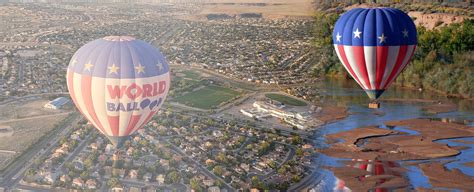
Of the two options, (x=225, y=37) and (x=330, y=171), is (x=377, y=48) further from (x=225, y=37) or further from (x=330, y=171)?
(x=225, y=37)

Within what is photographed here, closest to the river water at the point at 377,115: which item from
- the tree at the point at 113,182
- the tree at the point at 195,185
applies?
the tree at the point at 195,185

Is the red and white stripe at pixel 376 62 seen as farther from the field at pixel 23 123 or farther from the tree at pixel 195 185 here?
the field at pixel 23 123

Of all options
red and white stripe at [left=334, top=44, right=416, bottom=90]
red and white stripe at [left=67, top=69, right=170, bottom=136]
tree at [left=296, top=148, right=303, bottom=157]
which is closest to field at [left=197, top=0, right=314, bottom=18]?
red and white stripe at [left=334, top=44, right=416, bottom=90]

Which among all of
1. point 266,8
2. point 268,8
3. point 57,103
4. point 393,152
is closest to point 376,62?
point 393,152

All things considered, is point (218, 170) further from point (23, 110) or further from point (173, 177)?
point (23, 110)

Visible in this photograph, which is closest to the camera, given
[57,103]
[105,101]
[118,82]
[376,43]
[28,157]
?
[118,82]

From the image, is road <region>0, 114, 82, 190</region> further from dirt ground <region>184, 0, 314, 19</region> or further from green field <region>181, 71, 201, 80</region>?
dirt ground <region>184, 0, 314, 19</region>

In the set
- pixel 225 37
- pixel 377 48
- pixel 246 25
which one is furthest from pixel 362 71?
pixel 246 25

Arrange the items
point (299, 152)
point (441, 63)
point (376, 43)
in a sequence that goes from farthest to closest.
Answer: point (441, 63), point (376, 43), point (299, 152)
